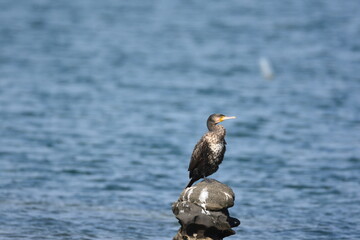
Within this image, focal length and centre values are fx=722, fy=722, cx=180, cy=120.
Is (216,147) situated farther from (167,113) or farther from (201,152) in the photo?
(167,113)

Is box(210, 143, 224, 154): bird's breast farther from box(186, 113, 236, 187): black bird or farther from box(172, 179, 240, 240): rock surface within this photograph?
box(172, 179, 240, 240): rock surface

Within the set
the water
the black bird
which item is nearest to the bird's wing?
the black bird

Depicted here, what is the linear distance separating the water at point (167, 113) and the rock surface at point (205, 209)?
3590 millimetres

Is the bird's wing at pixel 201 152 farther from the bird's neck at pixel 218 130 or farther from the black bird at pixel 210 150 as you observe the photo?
the bird's neck at pixel 218 130

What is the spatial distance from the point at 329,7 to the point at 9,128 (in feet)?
146

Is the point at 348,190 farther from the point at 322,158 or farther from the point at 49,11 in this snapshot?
the point at 49,11

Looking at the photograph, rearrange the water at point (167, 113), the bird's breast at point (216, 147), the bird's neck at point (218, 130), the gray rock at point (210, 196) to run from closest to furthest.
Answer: the gray rock at point (210, 196), the bird's breast at point (216, 147), the bird's neck at point (218, 130), the water at point (167, 113)

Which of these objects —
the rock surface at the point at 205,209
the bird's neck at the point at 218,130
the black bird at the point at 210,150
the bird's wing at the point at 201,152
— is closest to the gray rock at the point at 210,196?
the rock surface at the point at 205,209

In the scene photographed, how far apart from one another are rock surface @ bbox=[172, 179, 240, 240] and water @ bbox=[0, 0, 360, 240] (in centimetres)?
359

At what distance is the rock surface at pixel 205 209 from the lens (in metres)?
12.3

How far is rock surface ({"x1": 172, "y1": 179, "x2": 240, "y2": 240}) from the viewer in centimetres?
1230

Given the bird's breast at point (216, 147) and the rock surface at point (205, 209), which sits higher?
the bird's breast at point (216, 147)

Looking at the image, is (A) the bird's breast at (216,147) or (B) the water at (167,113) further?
(B) the water at (167,113)

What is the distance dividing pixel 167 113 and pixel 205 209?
24033 millimetres
